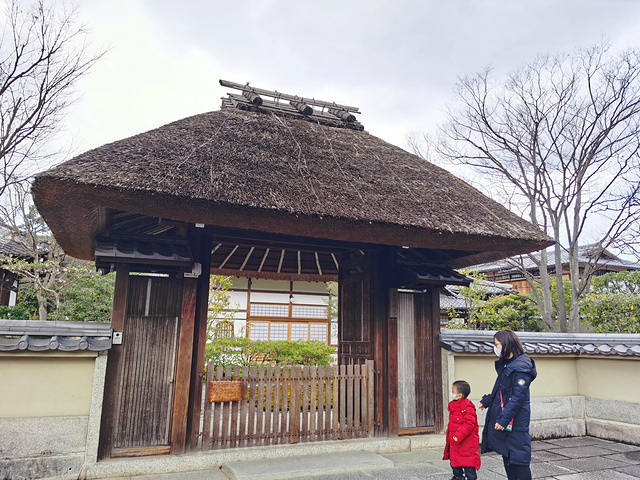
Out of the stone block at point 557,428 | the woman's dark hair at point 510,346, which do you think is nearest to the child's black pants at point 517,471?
the woman's dark hair at point 510,346

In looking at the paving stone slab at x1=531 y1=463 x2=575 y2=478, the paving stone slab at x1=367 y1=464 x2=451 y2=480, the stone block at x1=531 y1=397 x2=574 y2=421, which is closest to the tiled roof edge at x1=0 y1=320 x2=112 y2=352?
the paving stone slab at x1=367 y1=464 x2=451 y2=480

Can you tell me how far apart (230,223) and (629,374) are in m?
6.03

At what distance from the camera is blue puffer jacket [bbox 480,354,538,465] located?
3402 millimetres

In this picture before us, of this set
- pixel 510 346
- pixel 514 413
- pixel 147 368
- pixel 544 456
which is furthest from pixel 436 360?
pixel 147 368

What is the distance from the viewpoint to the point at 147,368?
4.75m

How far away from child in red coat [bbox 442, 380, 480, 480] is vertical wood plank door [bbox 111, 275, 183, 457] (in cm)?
298

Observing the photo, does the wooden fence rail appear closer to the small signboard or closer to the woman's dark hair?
the small signboard

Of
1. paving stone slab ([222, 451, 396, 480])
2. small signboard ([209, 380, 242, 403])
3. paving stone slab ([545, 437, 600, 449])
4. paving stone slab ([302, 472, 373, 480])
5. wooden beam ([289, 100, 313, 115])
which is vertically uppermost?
wooden beam ([289, 100, 313, 115])

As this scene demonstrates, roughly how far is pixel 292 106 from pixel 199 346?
4860 millimetres

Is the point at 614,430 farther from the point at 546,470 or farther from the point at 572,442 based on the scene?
the point at 546,470

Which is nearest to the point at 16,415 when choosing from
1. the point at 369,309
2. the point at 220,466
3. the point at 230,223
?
the point at 220,466

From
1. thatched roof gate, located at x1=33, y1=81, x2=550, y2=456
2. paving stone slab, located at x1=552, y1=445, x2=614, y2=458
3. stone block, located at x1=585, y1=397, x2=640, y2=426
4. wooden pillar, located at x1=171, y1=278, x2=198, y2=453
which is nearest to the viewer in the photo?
thatched roof gate, located at x1=33, y1=81, x2=550, y2=456

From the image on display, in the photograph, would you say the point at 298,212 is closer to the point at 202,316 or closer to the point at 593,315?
the point at 202,316

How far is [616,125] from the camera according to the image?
10906mm
